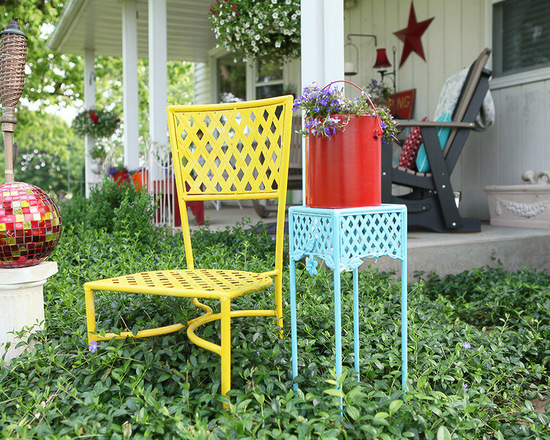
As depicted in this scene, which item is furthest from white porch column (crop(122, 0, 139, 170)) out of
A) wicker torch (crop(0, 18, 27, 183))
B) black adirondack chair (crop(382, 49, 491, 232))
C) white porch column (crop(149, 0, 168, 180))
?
wicker torch (crop(0, 18, 27, 183))

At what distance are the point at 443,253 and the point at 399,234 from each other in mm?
1880

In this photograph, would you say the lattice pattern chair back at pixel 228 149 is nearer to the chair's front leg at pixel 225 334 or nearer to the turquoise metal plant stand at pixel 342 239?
the turquoise metal plant stand at pixel 342 239

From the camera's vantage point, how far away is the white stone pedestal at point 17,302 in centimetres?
196

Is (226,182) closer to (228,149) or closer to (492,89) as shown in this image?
(228,149)

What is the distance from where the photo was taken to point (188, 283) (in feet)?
5.71

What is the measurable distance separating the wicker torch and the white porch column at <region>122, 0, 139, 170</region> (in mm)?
3810

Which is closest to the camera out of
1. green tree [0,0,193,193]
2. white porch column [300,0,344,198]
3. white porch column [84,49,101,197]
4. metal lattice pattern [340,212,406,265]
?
metal lattice pattern [340,212,406,265]

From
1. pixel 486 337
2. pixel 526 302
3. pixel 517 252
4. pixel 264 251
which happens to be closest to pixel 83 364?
pixel 486 337

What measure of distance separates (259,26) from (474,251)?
2117mm

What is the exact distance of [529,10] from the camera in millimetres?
4434

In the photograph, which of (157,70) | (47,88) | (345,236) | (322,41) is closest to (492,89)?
(322,41)

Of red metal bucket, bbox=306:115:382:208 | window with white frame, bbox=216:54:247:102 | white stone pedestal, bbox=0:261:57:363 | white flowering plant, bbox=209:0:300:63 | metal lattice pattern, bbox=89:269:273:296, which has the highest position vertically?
window with white frame, bbox=216:54:247:102

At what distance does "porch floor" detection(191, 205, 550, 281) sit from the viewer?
335 centimetres

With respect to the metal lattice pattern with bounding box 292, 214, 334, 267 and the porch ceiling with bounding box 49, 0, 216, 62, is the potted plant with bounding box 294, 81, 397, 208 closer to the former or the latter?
the metal lattice pattern with bounding box 292, 214, 334, 267
